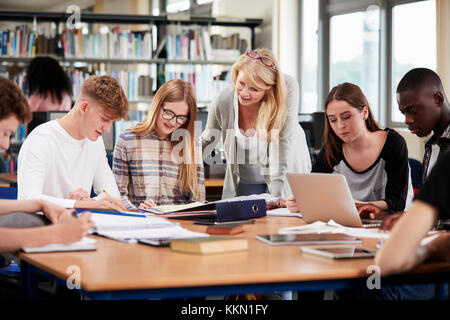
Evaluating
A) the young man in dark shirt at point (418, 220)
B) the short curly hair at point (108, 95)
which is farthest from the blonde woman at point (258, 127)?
the young man in dark shirt at point (418, 220)

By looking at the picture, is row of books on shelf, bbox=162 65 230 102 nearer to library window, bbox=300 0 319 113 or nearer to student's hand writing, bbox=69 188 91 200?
library window, bbox=300 0 319 113

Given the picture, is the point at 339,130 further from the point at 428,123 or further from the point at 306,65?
the point at 306,65

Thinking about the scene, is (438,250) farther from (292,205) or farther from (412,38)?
(412,38)

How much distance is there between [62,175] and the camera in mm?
2586

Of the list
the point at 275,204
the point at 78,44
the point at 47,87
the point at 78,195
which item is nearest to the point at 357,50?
the point at 78,44

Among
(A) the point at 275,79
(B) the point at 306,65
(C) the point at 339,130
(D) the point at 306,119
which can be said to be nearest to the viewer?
(C) the point at 339,130

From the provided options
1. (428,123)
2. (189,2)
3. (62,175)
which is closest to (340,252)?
(428,123)

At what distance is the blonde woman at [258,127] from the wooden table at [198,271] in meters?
1.49

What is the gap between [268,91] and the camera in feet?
10.3

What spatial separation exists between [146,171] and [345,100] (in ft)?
3.12
